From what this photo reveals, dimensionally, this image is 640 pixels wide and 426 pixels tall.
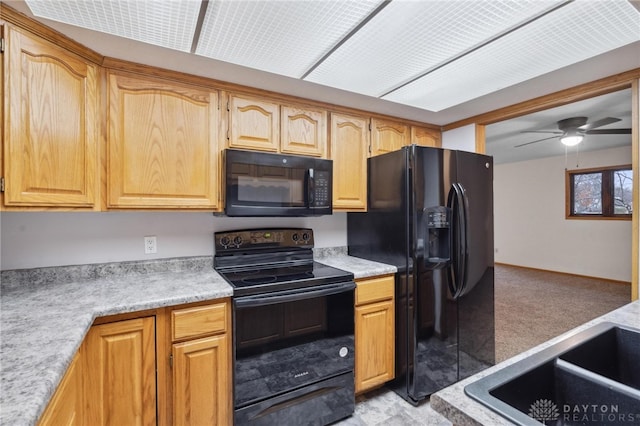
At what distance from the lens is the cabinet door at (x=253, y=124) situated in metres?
1.94

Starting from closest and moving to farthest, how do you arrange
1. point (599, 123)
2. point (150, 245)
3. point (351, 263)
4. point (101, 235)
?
point (101, 235)
point (150, 245)
point (351, 263)
point (599, 123)

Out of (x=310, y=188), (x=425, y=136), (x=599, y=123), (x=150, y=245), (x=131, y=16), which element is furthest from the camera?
(x=599, y=123)

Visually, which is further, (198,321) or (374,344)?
(374,344)

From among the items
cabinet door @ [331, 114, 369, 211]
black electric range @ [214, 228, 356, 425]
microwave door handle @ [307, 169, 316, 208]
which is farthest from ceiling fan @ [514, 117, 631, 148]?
black electric range @ [214, 228, 356, 425]

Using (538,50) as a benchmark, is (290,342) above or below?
below

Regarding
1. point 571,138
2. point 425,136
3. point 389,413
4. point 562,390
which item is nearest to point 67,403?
point 562,390

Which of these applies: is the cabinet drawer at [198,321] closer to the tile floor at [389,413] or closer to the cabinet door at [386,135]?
the tile floor at [389,413]

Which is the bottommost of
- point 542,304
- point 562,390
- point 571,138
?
point 542,304

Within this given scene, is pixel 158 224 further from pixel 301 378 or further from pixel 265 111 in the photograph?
pixel 301 378

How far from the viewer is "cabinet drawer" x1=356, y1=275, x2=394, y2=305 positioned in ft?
6.54

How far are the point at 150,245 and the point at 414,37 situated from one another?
190 cm

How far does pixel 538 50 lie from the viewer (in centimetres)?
146

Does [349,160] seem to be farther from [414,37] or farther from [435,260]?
[414,37]

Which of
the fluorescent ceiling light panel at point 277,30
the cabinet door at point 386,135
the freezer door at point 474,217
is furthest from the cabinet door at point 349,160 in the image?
the fluorescent ceiling light panel at point 277,30
